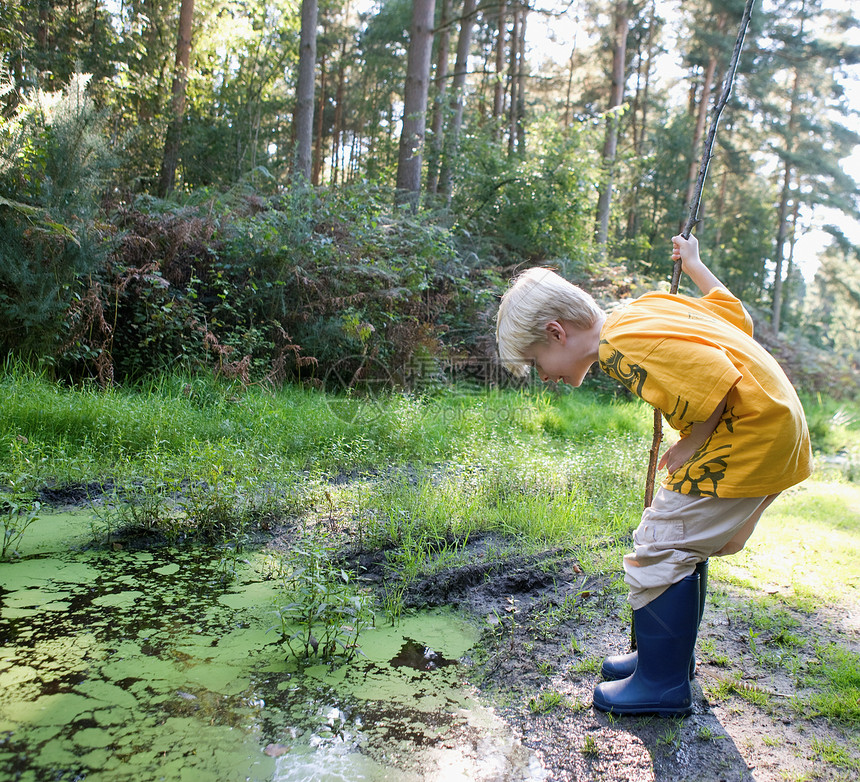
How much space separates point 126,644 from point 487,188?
9780 mm

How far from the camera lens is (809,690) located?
2303 mm

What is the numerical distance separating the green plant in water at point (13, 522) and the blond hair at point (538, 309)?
2.45 meters

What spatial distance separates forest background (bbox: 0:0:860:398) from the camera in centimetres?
589

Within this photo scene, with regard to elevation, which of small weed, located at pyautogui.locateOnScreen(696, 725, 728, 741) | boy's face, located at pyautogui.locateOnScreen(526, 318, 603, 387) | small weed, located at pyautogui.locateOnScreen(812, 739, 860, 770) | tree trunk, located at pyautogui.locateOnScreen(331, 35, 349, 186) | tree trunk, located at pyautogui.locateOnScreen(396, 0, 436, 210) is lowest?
small weed, located at pyautogui.locateOnScreen(696, 725, 728, 741)

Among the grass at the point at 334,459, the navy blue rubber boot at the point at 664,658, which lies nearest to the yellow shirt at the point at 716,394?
the navy blue rubber boot at the point at 664,658

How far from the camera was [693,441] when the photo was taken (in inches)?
75.7

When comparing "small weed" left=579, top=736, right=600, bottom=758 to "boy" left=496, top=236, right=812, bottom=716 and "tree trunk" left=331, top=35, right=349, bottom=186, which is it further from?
"tree trunk" left=331, top=35, right=349, bottom=186

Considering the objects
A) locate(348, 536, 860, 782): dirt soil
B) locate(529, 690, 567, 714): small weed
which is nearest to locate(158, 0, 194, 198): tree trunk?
locate(348, 536, 860, 782): dirt soil

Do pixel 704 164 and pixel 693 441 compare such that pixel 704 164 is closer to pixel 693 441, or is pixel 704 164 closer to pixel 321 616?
pixel 693 441

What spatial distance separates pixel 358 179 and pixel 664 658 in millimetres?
13745

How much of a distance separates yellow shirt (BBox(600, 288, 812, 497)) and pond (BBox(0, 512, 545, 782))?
103 centimetres

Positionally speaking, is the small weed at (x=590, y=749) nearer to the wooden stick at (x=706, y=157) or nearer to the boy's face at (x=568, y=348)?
the wooden stick at (x=706, y=157)

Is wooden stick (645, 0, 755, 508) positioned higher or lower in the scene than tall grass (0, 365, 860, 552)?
higher

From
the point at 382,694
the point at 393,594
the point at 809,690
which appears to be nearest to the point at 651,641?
the point at 809,690
